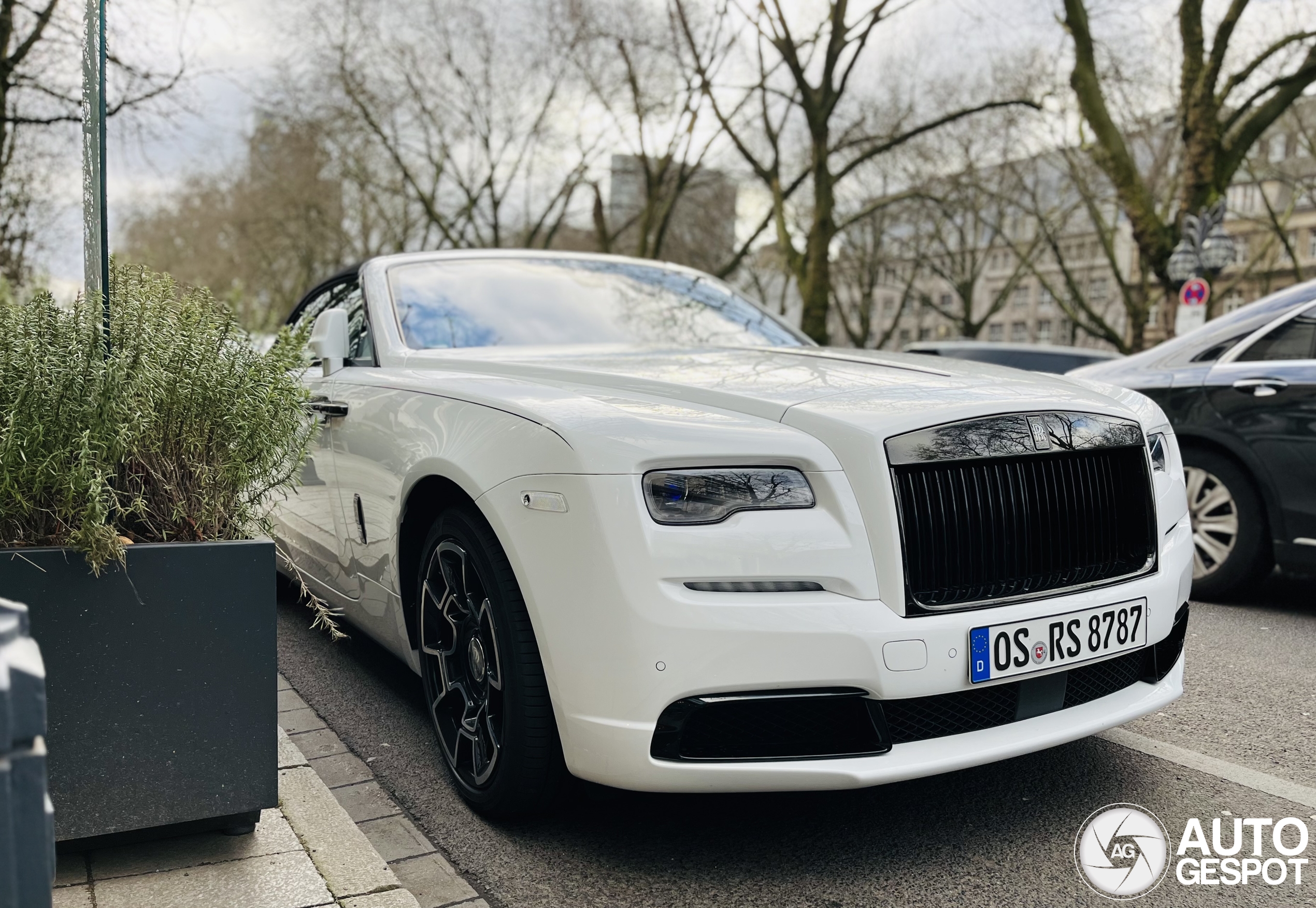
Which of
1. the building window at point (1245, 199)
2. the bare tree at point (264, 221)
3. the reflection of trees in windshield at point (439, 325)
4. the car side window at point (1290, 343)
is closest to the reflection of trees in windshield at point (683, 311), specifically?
the reflection of trees in windshield at point (439, 325)

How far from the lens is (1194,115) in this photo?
14727mm

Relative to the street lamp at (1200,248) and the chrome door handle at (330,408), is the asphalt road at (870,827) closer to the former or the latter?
the chrome door handle at (330,408)

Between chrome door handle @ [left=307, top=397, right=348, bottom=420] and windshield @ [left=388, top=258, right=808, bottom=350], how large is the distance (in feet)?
1.09

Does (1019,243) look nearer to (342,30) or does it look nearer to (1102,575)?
(342,30)

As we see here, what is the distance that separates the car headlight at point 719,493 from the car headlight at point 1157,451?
1222mm

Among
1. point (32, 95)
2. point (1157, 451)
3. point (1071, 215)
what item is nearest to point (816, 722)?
point (1157, 451)

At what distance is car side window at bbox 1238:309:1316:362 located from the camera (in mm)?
5305

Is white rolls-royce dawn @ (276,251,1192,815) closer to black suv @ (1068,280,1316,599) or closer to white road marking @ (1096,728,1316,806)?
white road marking @ (1096,728,1316,806)

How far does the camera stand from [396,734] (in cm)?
368

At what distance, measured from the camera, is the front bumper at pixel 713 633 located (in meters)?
2.44

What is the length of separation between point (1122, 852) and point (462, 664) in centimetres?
172

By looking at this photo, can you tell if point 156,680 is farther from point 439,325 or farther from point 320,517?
point 439,325

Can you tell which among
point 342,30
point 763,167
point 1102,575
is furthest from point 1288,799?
point 342,30

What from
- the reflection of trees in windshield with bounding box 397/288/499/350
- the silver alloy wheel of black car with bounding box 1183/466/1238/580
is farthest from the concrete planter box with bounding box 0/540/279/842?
the silver alloy wheel of black car with bounding box 1183/466/1238/580
